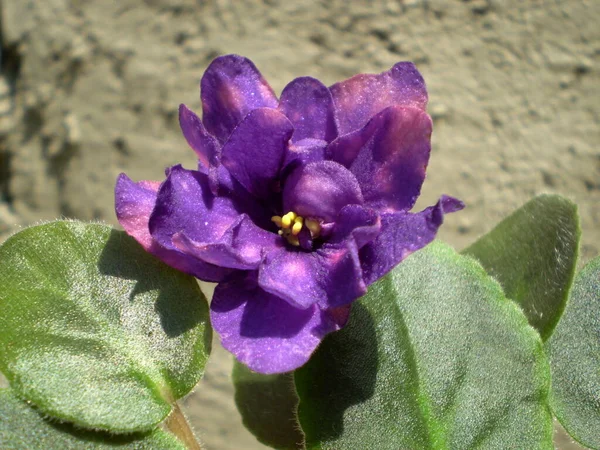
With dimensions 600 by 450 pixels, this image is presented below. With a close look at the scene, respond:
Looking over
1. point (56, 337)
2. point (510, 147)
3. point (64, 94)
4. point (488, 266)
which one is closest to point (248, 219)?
point (56, 337)

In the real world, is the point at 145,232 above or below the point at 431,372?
above

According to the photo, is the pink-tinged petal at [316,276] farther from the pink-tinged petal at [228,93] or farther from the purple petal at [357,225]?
the pink-tinged petal at [228,93]

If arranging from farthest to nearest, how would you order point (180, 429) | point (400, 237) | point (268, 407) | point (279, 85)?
point (279, 85) → point (268, 407) → point (180, 429) → point (400, 237)

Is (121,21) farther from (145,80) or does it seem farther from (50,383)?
(50,383)

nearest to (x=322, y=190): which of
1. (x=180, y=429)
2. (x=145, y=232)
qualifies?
(x=145, y=232)

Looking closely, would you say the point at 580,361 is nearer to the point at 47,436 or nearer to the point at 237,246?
the point at 237,246

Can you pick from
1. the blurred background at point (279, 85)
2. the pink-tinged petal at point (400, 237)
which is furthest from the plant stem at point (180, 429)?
the blurred background at point (279, 85)
